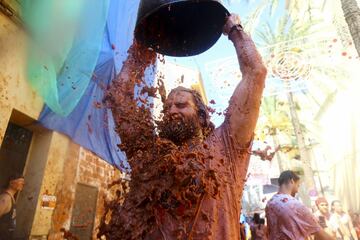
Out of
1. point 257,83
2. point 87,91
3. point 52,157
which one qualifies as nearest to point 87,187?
point 52,157

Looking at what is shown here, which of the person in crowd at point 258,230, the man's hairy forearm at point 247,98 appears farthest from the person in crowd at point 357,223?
the man's hairy forearm at point 247,98

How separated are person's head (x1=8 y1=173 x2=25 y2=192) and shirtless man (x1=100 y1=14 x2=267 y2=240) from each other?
318cm

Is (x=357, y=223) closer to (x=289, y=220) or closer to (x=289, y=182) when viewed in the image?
(x=289, y=182)

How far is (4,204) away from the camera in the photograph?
431cm

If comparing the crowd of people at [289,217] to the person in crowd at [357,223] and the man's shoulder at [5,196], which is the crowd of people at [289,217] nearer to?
the man's shoulder at [5,196]

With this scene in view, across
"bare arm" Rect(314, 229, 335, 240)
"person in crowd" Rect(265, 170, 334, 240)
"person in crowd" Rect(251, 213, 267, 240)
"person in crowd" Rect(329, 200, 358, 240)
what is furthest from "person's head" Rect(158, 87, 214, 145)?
"person in crowd" Rect(329, 200, 358, 240)

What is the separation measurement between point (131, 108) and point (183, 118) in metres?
0.42

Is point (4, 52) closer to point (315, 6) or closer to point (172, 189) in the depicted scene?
point (172, 189)

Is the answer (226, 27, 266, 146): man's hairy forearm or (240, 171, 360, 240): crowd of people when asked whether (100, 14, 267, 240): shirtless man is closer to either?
(226, 27, 266, 146): man's hairy forearm

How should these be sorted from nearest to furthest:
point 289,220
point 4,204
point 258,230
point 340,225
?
1. point 289,220
2. point 4,204
3. point 258,230
4. point 340,225

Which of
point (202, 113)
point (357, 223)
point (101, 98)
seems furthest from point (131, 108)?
point (357, 223)

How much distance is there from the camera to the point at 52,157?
203 inches

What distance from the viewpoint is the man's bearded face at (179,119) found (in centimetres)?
222

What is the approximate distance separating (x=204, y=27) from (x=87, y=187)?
472 cm
